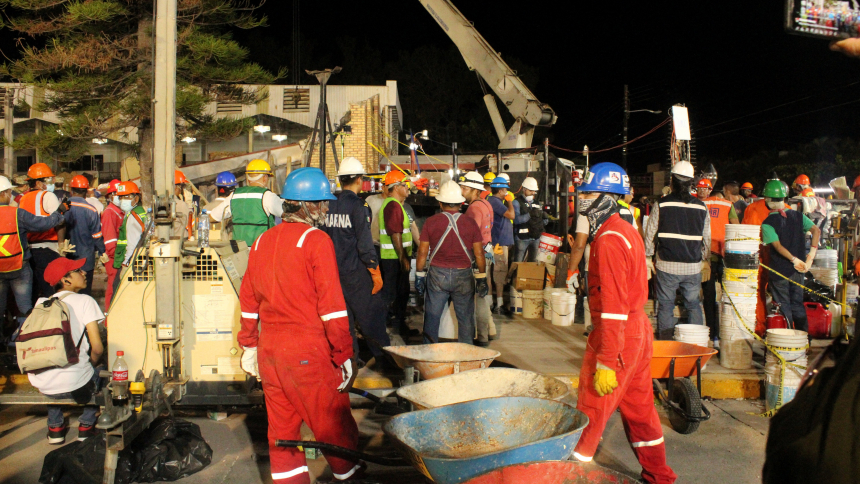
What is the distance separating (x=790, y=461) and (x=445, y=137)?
1867 inches

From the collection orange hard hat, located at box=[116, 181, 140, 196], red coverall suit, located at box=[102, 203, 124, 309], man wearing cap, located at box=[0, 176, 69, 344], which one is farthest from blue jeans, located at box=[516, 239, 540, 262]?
man wearing cap, located at box=[0, 176, 69, 344]

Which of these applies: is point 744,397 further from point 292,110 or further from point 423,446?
point 292,110

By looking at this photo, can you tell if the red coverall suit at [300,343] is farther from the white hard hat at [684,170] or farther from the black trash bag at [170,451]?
the white hard hat at [684,170]

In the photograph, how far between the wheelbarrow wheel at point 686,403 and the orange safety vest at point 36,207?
765 centimetres

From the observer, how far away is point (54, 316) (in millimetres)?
4832

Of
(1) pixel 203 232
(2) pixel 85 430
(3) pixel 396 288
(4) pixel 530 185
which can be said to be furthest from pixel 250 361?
(4) pixel 530 185

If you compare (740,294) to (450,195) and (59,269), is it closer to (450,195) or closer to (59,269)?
(450,195)

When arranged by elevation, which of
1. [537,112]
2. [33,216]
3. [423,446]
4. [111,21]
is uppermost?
[111,21]

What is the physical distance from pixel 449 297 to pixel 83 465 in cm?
367

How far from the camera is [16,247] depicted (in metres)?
6.99

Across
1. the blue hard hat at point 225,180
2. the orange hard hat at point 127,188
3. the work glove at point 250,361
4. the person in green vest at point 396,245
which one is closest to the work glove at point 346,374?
the work glove at point 250,361

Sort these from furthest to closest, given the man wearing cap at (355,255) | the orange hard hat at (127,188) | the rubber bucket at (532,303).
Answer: the rubber bucket at (532,303) < the orange hard hat at (127,188) < the man wearing cap at (355,255)

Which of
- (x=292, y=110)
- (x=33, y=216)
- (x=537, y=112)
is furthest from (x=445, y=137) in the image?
(x=33, y=216)

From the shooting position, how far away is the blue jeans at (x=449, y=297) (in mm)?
6457
